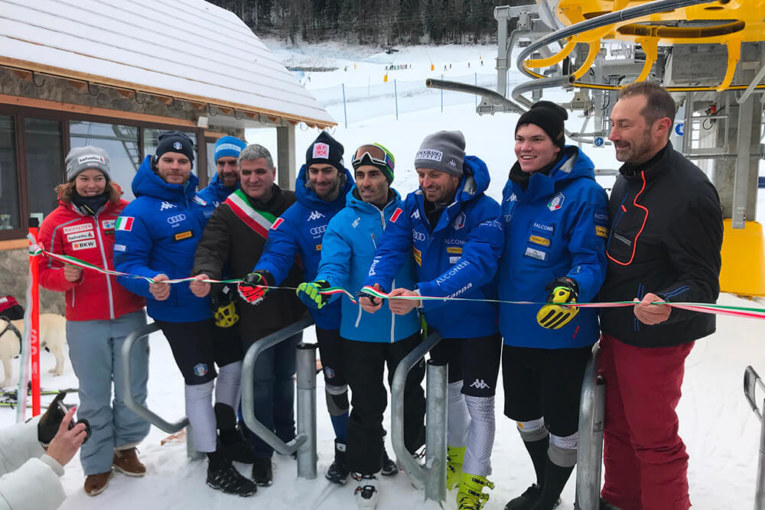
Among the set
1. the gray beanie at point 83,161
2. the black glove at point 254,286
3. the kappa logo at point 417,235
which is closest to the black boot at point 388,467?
the black glove at point 254,286

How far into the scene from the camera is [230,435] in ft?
10.8

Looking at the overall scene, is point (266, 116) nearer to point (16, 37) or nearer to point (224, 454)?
point (16, 37)

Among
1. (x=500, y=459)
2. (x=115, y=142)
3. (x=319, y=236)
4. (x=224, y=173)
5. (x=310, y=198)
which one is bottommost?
(x=500, y=459)

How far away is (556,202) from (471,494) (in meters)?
1.44

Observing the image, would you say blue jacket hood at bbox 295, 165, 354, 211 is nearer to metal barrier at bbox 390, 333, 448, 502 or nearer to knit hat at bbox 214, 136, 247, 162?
knit hat at bbox 214, 136, 247, 162

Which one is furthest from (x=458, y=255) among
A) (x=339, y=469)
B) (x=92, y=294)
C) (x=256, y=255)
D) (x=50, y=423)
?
(x=92, y=294)

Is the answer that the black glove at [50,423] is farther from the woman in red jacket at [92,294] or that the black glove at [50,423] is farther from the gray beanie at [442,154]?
the gray beanie at [442,154]

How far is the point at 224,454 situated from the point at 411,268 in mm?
1540

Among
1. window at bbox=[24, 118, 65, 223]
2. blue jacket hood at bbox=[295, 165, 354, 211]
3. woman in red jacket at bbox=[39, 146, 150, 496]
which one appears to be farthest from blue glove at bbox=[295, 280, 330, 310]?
window at bbox=[24, 118, 65, 223]

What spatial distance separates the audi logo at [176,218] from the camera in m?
3.08

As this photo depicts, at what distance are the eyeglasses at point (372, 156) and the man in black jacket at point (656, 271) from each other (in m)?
1.06

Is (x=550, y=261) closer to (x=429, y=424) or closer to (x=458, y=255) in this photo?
(x=458, y=255)

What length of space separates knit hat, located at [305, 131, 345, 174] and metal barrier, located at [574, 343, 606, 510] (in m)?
1.63

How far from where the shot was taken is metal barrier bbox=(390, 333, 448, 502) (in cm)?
258
